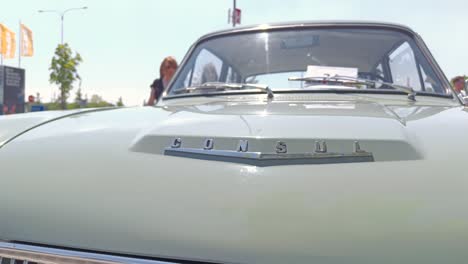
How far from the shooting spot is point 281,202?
38.7 inches

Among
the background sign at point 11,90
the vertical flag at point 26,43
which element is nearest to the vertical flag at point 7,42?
the vertical flag at point 26,43

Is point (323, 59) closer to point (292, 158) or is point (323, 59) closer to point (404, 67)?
point (404, 67)

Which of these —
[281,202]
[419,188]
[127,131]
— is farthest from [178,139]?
[419,188]

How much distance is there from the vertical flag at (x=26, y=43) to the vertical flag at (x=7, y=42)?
131 cm

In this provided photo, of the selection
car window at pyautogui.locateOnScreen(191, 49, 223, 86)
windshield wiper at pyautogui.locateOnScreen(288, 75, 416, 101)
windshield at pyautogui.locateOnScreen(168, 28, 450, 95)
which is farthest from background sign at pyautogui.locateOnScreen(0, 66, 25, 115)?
windshield wiper at pyautogui.locateOnScreen(288, 75, 416, 101)

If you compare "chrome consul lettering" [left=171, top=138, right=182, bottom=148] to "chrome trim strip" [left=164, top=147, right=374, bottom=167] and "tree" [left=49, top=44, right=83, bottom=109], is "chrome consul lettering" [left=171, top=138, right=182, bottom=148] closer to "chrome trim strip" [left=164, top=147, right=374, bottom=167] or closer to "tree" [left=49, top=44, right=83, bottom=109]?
"chrome trim strip" [left=164, top=147, right=374, bottom=167]

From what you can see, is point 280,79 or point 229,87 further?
point 280,79

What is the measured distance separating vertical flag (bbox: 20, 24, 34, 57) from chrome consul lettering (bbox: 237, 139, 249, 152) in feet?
104

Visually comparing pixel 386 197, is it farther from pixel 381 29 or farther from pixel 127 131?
pixel 381 29

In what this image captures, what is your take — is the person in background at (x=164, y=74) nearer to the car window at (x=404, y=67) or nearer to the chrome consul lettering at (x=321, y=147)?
the car window at (x=404, y=67)

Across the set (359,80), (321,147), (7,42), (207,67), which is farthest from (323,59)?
(7,42)

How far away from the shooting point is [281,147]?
1122 mm

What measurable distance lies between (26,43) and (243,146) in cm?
3209

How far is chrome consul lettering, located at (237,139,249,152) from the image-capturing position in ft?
3.70
